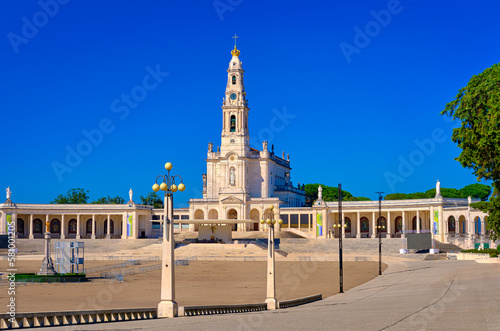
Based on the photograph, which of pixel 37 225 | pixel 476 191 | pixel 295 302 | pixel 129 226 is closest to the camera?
pixel 295 302

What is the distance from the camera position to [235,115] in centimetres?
11669

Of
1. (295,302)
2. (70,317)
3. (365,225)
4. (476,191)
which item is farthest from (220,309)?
(476,191)

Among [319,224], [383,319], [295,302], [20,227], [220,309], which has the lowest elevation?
[295,302]

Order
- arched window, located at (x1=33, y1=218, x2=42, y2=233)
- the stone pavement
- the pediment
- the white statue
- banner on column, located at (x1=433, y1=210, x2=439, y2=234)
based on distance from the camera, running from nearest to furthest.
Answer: the stone pavement
banner on column, located at (x1=433, y1=210, x2=439, y2=234)
the pediment
the white statue
arched window, located at (x1=33, y1=218, x2=42, y2=233)

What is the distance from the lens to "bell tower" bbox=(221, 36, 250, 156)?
116m

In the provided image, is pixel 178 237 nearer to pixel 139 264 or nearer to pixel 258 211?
pixel 258 211

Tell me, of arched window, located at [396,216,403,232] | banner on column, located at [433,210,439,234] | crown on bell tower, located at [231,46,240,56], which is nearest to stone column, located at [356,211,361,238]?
arched window, located at [396,216,403,232]

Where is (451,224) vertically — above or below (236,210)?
below

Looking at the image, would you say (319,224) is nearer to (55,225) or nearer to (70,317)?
(55,225)

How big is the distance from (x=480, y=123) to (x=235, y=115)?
262 feet

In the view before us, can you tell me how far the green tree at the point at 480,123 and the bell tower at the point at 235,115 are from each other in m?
75.6

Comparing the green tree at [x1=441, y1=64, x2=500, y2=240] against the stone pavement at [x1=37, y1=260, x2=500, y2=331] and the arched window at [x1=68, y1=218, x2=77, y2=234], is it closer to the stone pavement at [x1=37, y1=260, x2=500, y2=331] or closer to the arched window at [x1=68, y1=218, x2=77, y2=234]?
the stone pavement at [x1=37, y1=260, x2=500, y2=331]

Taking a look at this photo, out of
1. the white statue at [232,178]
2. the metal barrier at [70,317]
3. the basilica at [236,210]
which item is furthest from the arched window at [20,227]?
the metal barrier at [70,317]

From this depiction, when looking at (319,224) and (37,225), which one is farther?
(37,225)
